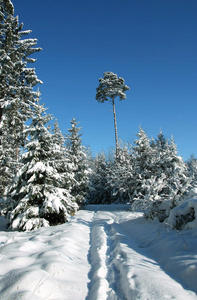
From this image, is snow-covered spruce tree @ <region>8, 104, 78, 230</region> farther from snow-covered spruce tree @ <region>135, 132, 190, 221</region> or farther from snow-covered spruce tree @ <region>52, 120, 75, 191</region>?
snow-covered spruce tree @ <region>135, 132, 190, 221</region>

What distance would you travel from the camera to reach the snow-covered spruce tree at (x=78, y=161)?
1969cm

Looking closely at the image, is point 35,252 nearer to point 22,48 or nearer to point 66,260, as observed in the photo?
point 66,260

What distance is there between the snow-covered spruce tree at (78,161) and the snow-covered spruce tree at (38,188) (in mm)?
8700

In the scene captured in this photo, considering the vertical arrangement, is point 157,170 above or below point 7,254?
above

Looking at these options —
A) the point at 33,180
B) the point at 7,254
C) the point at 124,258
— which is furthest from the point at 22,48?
A: the point at 124,258

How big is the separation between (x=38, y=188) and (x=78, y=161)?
1093 centimetres

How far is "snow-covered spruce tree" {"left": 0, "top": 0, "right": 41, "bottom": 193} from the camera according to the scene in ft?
37.8

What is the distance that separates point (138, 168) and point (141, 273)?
51.7 feet

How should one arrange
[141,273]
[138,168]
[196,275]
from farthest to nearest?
[138,168], [141,273], [196,275]

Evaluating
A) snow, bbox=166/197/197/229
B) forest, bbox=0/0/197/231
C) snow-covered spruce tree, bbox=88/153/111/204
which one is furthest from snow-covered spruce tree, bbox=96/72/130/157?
snow, bbox=166/197/197/229

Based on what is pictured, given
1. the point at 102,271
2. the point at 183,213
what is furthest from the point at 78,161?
the point at 102,271

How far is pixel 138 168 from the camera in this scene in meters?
18.7

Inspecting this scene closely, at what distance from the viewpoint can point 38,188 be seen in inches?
376

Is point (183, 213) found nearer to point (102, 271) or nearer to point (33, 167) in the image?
point (102, 271)
